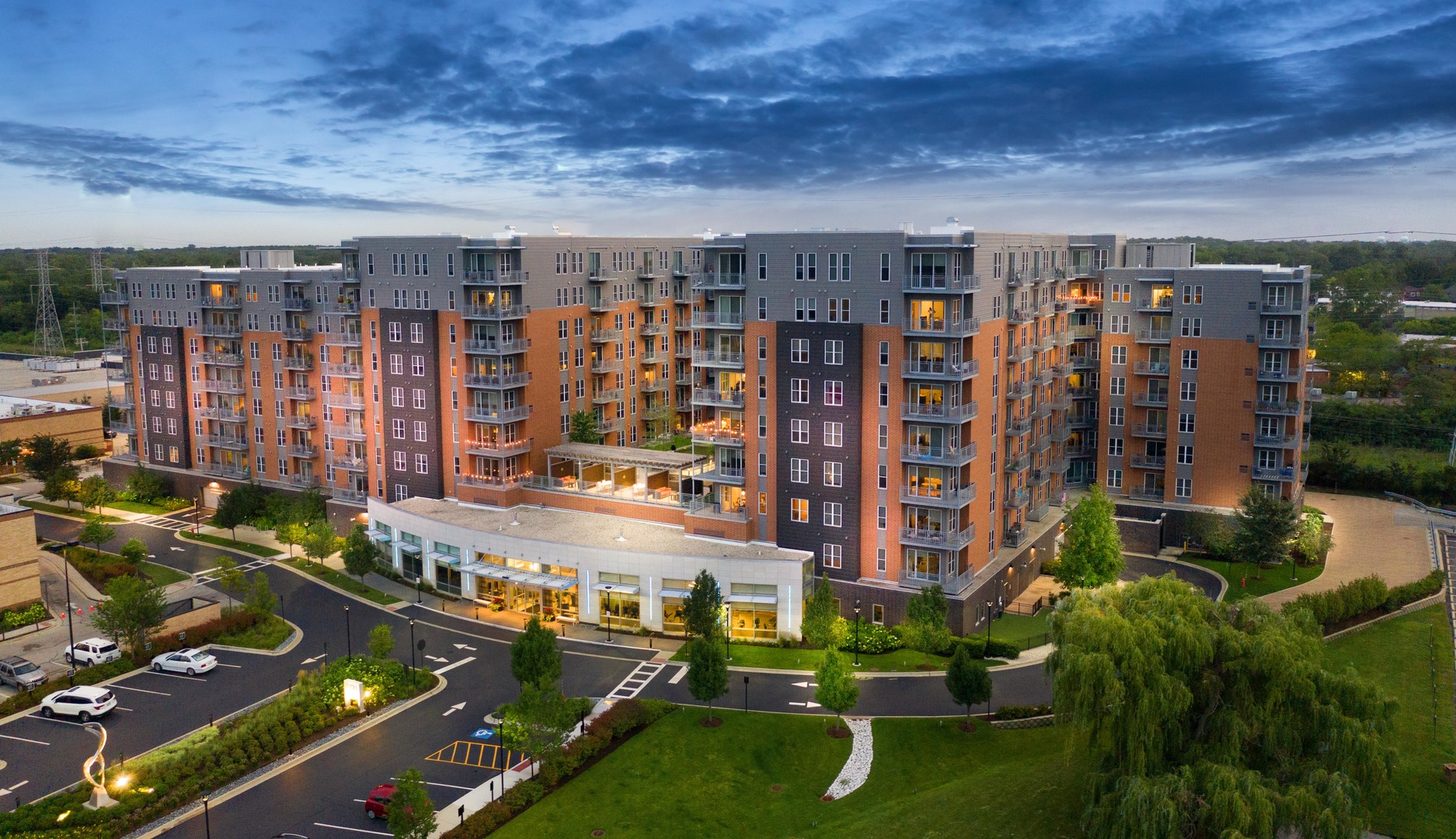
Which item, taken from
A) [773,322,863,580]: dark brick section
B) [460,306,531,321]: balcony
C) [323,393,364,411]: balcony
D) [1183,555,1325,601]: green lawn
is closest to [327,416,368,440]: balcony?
[323,393,364,411]: balcony

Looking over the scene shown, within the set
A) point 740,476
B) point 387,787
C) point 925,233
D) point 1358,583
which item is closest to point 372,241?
point 740,476

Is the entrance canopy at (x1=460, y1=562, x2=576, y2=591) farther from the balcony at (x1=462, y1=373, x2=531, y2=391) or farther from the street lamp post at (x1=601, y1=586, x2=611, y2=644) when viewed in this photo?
the balcony at (x1=462, y1=373, x2=531, y2=391)

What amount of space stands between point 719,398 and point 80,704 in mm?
33645

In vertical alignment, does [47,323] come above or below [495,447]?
above

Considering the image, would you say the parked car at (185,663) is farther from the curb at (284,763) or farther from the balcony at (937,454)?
the balcony at (937,454)

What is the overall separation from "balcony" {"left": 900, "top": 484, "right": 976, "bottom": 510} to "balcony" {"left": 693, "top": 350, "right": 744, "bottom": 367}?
11.6 meters

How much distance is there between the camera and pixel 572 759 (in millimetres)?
39625

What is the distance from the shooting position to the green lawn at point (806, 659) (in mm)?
49500

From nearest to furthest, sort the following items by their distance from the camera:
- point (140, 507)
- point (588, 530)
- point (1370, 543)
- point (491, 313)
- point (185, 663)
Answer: point (185, 663) → point (588, 530) → point (491, 313) → point (1370, 543) → point (140, 507)

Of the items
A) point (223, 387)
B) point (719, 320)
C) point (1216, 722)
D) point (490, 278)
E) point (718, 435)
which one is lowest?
point (1216, 722)

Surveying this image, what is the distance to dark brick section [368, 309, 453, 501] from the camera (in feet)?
223

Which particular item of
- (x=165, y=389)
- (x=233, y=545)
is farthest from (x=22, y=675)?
(x=165, y=389)

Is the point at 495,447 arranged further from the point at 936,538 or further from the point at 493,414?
the point at 936,538

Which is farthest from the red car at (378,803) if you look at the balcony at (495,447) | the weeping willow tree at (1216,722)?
the balcony at (495,447)
